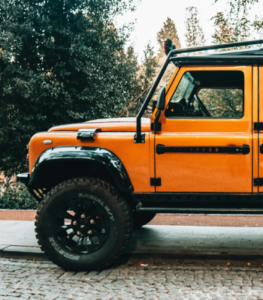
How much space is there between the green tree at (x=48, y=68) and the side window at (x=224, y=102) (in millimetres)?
9341

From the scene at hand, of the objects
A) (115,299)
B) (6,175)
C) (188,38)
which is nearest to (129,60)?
(6,175)

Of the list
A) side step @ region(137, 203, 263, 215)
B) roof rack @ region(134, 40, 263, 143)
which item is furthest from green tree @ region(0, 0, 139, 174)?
side step @ region(137, 203, 263, 215)

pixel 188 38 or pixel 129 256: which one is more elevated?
pixel 188 38

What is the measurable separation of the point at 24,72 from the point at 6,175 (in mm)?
4018

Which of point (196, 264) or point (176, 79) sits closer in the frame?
point (176, 79)

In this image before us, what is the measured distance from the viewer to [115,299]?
3832mm

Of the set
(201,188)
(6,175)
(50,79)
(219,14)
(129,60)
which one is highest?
(219,14)

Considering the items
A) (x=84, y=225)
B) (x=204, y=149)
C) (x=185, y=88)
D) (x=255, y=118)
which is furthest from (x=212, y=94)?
(x=84, y=225)

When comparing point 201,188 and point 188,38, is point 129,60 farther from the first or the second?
point 188,38

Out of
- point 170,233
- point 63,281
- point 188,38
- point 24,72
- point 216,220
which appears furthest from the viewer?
point 188,38

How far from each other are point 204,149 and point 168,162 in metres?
0.43

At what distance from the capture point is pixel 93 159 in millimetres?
4520

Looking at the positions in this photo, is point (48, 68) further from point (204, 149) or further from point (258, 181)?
point (258, 181)

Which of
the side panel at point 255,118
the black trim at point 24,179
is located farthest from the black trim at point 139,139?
the black trim at point 24,179
